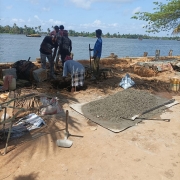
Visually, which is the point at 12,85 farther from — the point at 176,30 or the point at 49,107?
the point at 176,30

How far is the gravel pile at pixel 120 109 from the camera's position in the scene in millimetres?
4820

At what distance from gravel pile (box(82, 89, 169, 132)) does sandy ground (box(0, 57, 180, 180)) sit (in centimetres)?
20

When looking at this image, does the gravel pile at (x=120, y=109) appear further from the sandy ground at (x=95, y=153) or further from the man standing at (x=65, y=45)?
the man standing at (x=65, y=45)

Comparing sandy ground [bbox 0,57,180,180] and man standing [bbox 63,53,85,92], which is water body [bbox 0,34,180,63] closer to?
man standing [bbox 63,53,85,92]

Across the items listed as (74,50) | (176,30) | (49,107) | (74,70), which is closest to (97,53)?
(74,70)

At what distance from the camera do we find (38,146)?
371 cm

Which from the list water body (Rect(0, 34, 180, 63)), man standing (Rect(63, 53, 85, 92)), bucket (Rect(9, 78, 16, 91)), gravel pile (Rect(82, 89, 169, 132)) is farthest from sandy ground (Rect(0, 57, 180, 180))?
water body (Rect(0, 34, 180, 63))

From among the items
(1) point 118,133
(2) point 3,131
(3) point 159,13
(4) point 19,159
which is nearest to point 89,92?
(1) point 118,133

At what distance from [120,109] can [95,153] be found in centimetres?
203

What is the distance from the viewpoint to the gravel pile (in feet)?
15.8

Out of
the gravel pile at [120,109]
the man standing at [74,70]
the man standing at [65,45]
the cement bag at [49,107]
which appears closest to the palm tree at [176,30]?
the man standing at [65,45]

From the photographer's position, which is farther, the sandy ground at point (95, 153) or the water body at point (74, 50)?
the water body at point (74, 50)

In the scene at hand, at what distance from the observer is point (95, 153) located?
360cm

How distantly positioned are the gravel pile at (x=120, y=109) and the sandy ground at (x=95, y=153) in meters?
0.20
